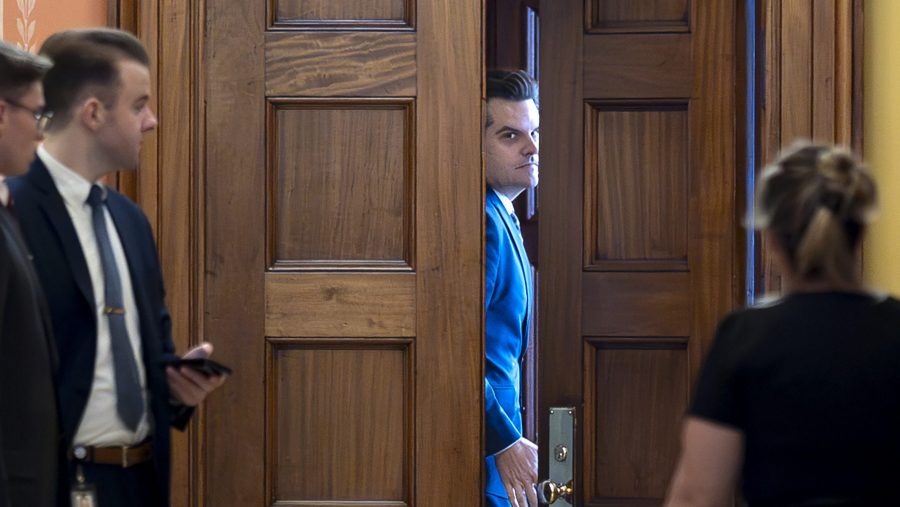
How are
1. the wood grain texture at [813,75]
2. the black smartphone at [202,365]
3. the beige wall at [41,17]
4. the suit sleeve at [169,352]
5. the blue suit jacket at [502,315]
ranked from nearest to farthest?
the black smartphone at [202,365], the suit sleeve at [169,352], the beige wall at [41,17], the wood grain texture at [813,75], the blue suit jacket at [502,315]

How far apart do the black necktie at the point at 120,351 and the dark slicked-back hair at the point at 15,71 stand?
17.1 inches

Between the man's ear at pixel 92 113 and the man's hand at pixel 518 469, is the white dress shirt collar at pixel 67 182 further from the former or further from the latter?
the man's hand at pixel 518 469

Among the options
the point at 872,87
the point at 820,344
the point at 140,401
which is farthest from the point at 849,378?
the point at 872,87

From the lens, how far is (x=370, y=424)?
146 inches

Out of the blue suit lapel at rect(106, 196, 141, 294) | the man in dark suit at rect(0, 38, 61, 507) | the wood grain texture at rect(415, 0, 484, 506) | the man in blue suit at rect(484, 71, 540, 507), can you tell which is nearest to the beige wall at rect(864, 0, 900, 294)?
the wood grain texture at rect(415, 0, 484, 506)

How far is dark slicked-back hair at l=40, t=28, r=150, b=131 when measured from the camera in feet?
8.95

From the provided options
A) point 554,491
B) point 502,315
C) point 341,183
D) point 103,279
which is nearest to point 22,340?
point 103,279

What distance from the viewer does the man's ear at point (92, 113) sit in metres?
2.71

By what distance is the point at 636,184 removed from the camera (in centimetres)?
396

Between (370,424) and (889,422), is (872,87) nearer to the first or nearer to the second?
(370,424)

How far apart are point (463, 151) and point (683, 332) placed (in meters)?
0.82

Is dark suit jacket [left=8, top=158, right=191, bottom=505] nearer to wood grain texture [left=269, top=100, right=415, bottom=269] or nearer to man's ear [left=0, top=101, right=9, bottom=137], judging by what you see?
man's ear [left=0, top=101, right=9, bottom=137]

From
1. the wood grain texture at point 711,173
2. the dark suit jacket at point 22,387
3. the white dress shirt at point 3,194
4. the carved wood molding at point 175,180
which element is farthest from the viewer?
the wood grain texture at point 711,173

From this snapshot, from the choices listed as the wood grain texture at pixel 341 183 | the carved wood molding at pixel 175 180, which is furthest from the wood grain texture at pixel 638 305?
the carved wood molding at pixel 175 180
